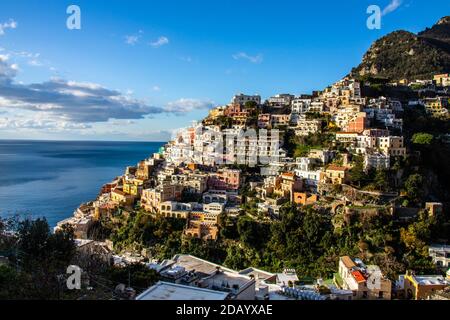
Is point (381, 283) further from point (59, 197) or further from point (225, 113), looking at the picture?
point (59, 197)

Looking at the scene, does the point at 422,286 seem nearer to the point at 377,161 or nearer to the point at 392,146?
the point at 377,161

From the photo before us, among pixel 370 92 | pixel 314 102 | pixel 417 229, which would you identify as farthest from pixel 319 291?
pixel 370 92

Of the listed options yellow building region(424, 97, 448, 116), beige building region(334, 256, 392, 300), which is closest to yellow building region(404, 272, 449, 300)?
beige building region(334, 256, 392, 300)

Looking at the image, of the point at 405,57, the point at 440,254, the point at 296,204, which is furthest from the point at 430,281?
the point at 405,57

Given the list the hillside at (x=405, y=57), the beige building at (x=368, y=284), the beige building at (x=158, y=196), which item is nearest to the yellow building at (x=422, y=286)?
the beige building at (x=368, y=284)

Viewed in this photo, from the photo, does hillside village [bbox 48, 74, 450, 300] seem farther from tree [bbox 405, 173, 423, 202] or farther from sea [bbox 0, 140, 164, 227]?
sea [bbox 0, 140, 164, 227]

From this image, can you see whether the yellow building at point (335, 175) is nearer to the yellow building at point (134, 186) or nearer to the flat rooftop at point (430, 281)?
the flat rooftop at point (430, 281)
